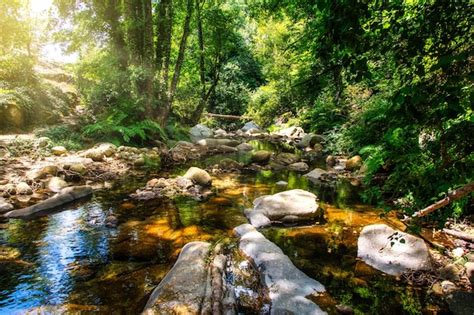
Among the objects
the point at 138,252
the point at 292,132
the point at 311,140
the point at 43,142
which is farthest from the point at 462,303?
the point at 292,132

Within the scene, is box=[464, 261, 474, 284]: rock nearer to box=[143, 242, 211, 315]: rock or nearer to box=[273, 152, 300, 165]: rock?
box=[143, 242, 211, 315]: rock

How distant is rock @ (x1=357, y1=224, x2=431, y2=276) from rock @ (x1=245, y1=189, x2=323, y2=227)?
1239 millimetres

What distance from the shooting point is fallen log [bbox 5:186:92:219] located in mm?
5332

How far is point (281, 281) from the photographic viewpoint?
10.6ft

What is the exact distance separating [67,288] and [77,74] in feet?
40.9

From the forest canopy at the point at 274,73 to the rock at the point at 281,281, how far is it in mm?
1212

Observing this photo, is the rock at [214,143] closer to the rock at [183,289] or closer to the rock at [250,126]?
the rock at [250,126]

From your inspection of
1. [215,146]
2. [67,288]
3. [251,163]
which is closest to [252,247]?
[67,288]

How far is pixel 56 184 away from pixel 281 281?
5.79 m

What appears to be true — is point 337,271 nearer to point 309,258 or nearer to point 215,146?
point 309,258

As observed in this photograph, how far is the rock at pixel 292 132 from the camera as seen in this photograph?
18.9 meters

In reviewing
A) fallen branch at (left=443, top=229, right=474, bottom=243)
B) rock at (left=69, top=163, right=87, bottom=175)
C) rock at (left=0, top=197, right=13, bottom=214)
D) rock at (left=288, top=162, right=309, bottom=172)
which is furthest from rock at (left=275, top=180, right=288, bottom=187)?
rock at (left=0, top=197, right=13, bottom=214)

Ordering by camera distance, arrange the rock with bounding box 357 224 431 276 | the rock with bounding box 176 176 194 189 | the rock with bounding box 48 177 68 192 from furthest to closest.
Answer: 1. the rock with bounding box 176 176 194 189
2. the rock with bounding box 48 177 68 192
3. the rock with bounding box 357 224 431 276

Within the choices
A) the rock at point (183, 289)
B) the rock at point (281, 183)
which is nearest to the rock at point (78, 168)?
the rock at point (281, 183)
